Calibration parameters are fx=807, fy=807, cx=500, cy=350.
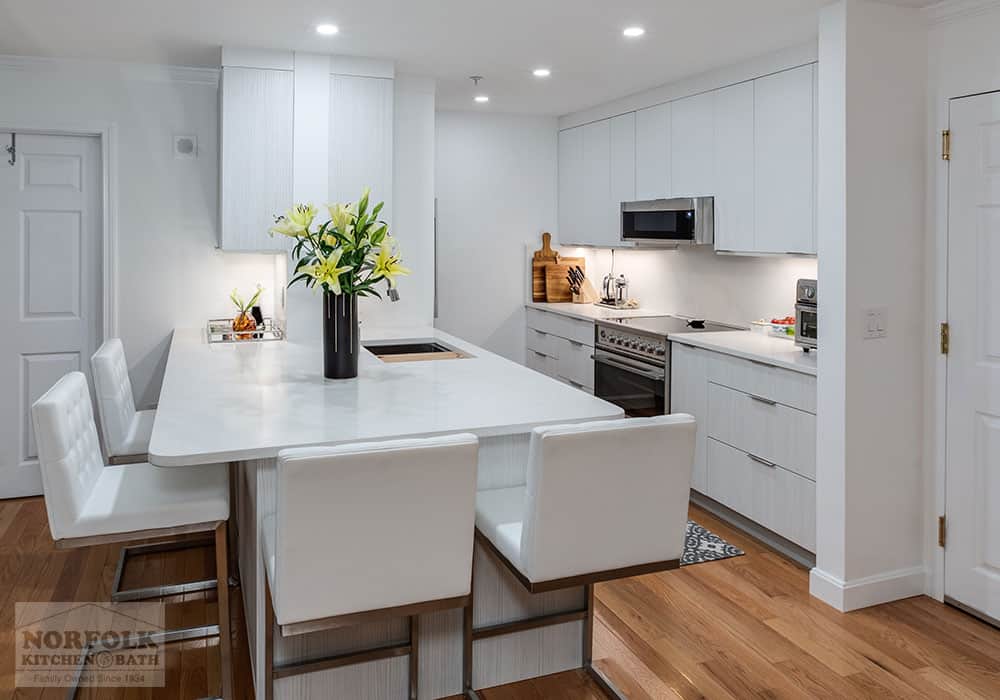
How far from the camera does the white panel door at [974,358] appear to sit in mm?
2955

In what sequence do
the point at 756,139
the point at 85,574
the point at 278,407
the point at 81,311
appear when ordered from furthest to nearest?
the point at 81,311 → the point at 756,139 → the point at 85,574 → the point at 278,407

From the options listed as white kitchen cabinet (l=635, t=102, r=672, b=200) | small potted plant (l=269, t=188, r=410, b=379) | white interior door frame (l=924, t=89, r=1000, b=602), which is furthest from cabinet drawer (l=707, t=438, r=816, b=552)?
small potted plant (l=269, t=188, r=410, b=379)

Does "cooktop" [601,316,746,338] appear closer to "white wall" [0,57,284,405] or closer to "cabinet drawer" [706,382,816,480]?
"cabinet drawer" [706,382,816,480]

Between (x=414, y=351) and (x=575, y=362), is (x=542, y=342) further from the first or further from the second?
(x=414, y=351)

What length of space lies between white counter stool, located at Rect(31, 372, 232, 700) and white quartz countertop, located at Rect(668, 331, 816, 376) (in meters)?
2.32

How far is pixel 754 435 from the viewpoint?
3.72 m

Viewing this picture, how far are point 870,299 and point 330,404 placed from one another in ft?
6.84

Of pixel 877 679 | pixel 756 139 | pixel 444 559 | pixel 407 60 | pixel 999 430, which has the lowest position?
pixel 877 679

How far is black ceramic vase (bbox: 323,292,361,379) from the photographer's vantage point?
299 centimetres

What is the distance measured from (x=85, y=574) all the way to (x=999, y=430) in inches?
145

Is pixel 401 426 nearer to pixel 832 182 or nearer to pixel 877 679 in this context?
pixel 877 679

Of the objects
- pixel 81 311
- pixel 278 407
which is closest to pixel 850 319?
pixel 278 407

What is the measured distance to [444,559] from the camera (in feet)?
6.42

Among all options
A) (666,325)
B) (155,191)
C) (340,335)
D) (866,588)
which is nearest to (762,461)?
(866,588)
